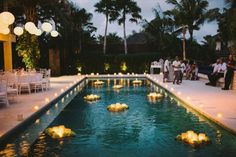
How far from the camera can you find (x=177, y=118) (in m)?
10.6

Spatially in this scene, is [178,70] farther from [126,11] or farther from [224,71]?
[126,11]

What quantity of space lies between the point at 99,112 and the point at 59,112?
4.10 feet

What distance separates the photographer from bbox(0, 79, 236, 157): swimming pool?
710 centimetres

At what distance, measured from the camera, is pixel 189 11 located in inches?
1345

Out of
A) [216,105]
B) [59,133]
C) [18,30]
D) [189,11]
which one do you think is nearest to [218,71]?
[216,105]

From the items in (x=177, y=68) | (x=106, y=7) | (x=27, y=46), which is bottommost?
(x=177, y=68)

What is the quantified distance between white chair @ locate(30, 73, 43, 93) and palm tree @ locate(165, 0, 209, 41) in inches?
800

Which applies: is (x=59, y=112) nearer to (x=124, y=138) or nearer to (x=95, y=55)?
(x=124, y=138)

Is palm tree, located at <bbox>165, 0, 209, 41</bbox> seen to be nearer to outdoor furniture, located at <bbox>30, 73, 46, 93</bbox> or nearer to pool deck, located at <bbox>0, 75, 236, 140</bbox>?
pool deck, located at <bbox>0, 75, 236, 140</bbox>

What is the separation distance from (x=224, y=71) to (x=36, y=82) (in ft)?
27.7

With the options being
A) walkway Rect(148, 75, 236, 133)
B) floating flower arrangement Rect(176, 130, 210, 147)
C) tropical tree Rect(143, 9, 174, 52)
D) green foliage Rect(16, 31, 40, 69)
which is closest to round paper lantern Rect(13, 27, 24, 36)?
green foliage Rect(16, 31, 40, 69)

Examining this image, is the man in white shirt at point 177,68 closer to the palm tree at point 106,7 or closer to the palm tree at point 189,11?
the palm tree at point 189,11

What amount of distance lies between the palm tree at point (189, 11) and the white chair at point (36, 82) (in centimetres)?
2032

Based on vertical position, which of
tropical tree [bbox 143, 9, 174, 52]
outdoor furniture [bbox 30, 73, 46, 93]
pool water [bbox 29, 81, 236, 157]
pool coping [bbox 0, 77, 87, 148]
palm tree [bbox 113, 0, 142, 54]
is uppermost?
palm tree [bbox 113, 0, 142, 54]
